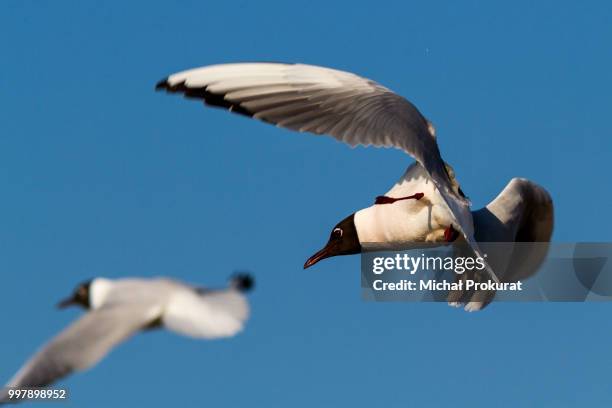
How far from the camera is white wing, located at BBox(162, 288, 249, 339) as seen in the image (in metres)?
2.94

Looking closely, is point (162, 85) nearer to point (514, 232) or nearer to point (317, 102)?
point (317, 102)

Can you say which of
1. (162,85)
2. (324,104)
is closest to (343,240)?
(324,104)

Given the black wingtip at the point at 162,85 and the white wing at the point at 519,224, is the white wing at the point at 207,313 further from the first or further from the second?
the white wing at the point at 519,224

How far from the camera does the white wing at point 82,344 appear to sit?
298cm

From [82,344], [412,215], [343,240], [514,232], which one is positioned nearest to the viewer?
[82,344]

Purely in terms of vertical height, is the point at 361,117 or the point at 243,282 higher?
the point at 361,117

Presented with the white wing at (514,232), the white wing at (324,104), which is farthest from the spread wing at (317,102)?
the white wing at (514,232)

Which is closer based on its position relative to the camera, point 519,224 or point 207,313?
point 207,313

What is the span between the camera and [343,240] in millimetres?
5879

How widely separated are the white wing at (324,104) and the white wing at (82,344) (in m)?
1.76

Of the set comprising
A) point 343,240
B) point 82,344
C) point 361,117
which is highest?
point 361,117

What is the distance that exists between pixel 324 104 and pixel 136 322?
2055mm

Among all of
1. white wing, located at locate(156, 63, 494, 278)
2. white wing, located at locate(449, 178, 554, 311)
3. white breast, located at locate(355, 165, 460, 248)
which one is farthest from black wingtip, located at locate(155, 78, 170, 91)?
white wing, located at locate(449, 178, 554, 311)

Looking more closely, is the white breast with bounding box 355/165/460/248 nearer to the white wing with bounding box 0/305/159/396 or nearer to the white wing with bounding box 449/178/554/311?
the white wing with bounding box 449/178/554/311
